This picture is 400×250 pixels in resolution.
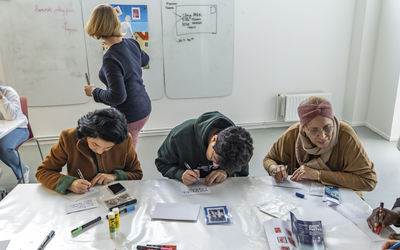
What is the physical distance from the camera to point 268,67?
4.32 meters

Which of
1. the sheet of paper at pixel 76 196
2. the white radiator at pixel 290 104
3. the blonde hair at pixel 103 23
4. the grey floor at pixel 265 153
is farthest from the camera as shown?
the white radiator at pixel 290 104

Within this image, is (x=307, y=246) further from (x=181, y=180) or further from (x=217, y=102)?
(x=217, y=102)

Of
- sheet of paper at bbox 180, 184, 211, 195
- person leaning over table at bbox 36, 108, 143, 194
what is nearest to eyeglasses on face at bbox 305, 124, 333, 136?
sheet of paper at bbox 180, 184, 211, 195

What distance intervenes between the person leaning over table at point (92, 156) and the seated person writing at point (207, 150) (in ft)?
0.79

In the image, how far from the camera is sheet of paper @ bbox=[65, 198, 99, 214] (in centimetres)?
146

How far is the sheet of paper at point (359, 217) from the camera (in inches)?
50.3

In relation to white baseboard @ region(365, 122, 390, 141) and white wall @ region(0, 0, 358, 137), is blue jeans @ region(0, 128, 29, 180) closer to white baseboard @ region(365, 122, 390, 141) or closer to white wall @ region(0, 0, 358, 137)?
white wall @ region(0, 0, 358, 137)

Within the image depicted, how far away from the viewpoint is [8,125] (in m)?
2.48

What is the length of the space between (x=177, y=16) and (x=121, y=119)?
2606 millimetres

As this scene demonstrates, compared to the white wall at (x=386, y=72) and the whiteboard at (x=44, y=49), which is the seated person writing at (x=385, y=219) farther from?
the whiteboard at (x=44, y=49)

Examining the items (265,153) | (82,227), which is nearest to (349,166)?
(82,227)

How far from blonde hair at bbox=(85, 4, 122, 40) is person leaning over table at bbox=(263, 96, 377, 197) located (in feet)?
4.37

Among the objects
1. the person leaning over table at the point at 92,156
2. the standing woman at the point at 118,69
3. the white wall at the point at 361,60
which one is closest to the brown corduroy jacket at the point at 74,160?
the person leaning over table at the point at 92,156

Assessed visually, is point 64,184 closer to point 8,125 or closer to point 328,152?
point 8,125
